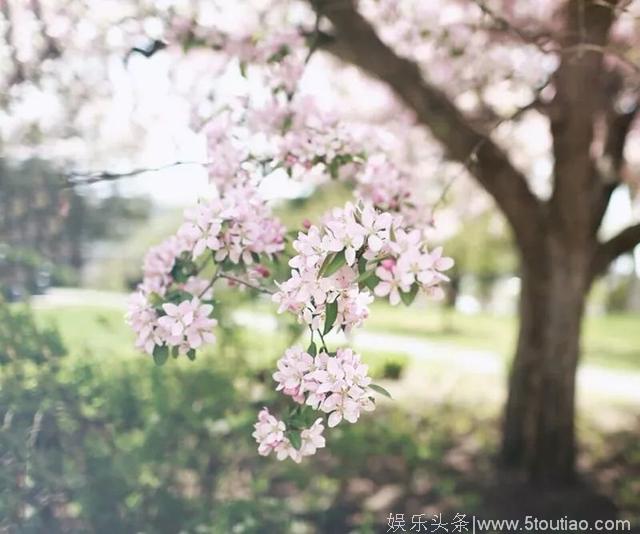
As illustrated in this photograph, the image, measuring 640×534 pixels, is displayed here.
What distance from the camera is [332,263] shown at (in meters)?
1.45

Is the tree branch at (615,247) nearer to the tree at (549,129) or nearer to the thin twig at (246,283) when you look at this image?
the tree at (549,129)

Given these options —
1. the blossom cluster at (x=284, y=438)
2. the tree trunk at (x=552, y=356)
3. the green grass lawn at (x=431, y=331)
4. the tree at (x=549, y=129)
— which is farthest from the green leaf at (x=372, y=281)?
the tree trunk at (x=552, y=356)

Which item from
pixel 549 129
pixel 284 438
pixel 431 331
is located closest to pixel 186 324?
pixel 284 438

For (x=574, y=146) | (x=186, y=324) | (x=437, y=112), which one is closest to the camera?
(x=186, y=324)

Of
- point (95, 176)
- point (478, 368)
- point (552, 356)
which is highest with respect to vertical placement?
point (95, 176)

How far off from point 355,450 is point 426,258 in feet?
7.24

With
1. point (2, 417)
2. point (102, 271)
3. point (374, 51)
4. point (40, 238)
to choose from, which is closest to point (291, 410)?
point (2, 417)

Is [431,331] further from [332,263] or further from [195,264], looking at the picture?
[332,263]

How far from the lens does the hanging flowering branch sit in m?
1.48

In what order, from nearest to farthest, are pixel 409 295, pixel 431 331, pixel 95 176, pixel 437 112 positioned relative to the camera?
pixel 409 295 < pixel 95 176 < pixel 437 112 < pixel 431 331

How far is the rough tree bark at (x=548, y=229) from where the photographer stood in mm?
3521

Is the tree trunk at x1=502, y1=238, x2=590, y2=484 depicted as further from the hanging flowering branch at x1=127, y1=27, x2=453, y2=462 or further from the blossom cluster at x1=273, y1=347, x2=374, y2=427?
the blossom cluster at x1=273, y1=347, x2=374, y2=427

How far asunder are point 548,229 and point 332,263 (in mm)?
2664

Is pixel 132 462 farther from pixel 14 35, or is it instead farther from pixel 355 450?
pixel 14 35
